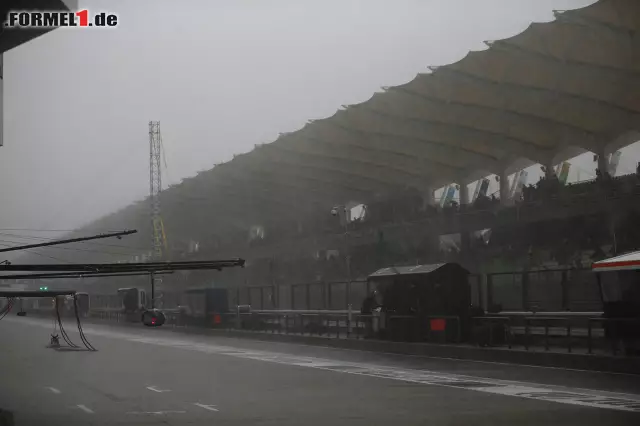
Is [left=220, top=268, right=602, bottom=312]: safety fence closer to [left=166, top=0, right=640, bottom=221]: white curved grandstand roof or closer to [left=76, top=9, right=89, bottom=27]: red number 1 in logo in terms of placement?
[left=166, top=0, right=640, bottom=221]: white curved grandstand roof

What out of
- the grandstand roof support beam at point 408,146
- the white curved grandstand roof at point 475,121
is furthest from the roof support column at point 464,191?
the grandstand roof support beam at point 408,146

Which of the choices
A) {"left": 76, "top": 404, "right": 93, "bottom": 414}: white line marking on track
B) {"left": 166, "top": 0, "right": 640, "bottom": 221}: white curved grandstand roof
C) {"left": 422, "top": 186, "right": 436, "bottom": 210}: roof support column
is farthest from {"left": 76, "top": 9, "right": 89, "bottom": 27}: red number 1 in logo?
{"left": 422, "top": 186, "right": 436, "bottom": 210}: roof support column

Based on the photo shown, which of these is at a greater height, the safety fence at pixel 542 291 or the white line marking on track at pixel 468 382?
the safety fence at pixel 542 291

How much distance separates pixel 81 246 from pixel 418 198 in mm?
27772

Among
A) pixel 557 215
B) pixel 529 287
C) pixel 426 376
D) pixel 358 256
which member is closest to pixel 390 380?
pixel 426 376

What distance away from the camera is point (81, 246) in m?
26.0

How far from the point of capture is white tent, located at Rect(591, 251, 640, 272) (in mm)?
21016

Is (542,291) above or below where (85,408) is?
above

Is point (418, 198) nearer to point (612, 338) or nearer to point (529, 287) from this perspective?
point (529, 287)

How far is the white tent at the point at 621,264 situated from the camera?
68.9 ft

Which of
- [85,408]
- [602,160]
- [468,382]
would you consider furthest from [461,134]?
[85,408]

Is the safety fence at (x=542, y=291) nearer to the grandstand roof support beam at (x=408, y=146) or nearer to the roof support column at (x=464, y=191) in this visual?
the grandstand roof support beam at (x=408, y=146)

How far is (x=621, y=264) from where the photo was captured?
21297 mm

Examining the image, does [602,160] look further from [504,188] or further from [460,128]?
[460,128]
